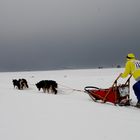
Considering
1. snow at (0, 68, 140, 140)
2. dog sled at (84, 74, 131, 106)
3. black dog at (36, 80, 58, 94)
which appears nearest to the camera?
snow at (0, 68, 140, 140)

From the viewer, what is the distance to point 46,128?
4207mm

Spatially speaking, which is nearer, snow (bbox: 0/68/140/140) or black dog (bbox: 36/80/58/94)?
snow (bbox: 0/68/140/140)

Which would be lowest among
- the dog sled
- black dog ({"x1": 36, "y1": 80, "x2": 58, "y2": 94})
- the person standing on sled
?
black dog ({"x1": 36, "y1": 80, "x2": 58, "y2": 94})

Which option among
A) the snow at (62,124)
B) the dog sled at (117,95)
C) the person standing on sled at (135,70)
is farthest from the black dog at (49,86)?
the snow at (62,124)

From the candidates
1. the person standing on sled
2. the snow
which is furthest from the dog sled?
the snow

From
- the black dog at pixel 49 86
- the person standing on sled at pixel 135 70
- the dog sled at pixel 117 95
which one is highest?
the person standing on sled at pixel 135 70

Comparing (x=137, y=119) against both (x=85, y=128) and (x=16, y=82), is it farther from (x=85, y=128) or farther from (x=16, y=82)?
(x=16, y=82)

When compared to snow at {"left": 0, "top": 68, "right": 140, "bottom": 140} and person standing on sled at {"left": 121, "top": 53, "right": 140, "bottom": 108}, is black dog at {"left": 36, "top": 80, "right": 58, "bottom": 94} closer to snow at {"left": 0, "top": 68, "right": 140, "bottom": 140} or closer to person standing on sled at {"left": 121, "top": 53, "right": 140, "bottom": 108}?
person standing on sled at {"left": 121, "top": 53, "right": 140, "bottom": 108}

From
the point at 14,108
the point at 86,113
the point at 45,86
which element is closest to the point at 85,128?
the point at 86,113

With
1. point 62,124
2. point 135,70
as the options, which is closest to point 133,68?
point 135,70

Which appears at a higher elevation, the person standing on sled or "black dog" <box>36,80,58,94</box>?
the person standing on sled

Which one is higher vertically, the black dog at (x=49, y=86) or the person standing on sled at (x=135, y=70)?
the person standing on sled at (x=135, y=70)

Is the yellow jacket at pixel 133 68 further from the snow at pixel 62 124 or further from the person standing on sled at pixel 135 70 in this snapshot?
the snow at pixel 62 124

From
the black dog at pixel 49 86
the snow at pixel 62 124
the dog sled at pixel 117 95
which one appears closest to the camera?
the snow at pixel 62 124
